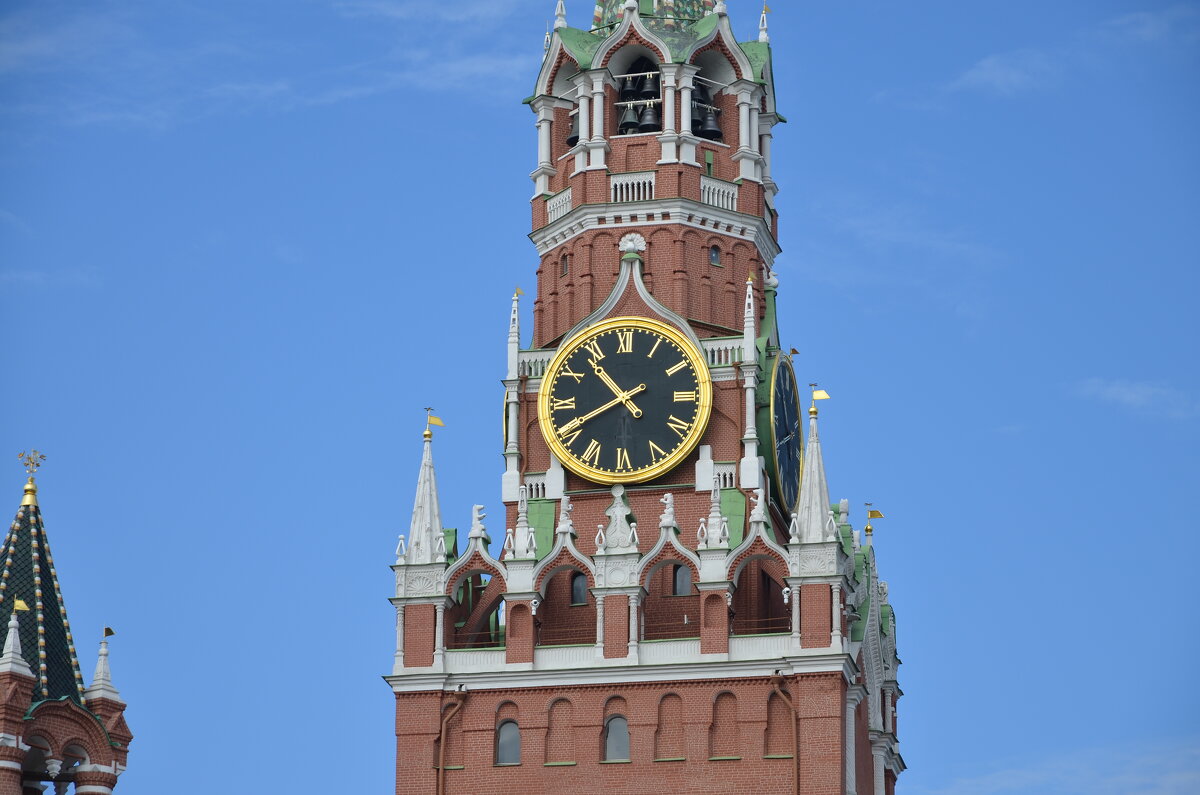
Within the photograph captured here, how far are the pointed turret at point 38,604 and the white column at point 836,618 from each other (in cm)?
2009

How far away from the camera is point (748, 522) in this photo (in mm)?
90438

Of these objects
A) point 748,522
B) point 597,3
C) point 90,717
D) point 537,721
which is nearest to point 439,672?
point 537,721

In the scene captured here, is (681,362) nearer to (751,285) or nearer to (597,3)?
(751,285)

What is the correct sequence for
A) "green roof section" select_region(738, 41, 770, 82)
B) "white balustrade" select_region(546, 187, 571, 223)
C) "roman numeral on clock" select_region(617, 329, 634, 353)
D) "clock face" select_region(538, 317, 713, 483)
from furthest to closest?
"green roof section" select_region(738, 41, 770, 82) → "white balustrade" select_region(546, 187, 571, 223) → "roman numeral on clock" select_region(617, 329, 634, 353) → "clock face" select_region(538, 317, 713, 483)

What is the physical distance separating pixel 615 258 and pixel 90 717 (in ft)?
80.5

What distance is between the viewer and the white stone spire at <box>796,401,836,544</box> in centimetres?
8906

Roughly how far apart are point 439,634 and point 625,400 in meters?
8.15

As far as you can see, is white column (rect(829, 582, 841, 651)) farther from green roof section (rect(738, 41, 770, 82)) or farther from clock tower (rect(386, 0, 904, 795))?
green roof section (rect(738, 41, 770, 82))

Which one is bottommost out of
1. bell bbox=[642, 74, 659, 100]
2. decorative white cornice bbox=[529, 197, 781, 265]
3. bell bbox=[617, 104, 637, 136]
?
decorative white cornice bbox=[529, 197, 781, 265]

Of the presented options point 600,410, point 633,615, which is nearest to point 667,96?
point 600,410

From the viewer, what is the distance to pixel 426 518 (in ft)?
301

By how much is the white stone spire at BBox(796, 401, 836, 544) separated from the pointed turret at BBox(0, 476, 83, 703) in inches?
808

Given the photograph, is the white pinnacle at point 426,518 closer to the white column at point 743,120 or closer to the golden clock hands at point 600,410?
the golden clock hands at point 600,410

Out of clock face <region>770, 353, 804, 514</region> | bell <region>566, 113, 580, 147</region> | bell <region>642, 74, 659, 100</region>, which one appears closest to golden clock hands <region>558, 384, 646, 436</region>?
clock face <region>770, 353, 804, 514</region>
